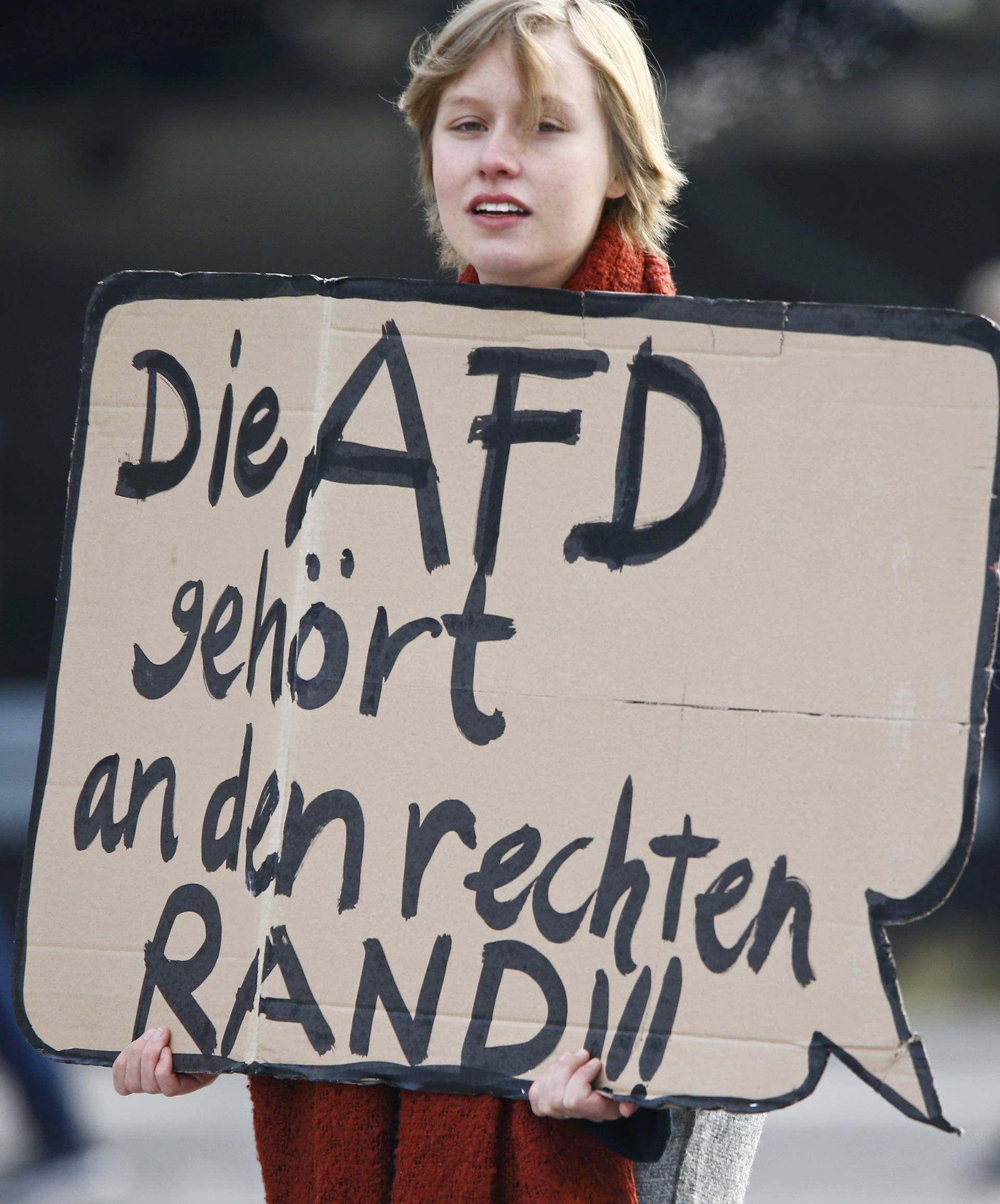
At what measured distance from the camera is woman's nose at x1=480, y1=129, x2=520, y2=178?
112 cm

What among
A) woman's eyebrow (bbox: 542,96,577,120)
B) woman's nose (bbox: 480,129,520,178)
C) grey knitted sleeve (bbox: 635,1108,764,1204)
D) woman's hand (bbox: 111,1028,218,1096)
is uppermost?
woman's eyebrow (bbox: 542,96,577,120)

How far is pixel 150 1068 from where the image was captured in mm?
1103

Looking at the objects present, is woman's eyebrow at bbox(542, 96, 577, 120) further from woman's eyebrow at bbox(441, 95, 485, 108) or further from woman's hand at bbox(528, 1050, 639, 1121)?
woman's hand at bbox(528, 1050, 639, 1121)

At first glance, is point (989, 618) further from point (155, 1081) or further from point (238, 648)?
point (155, 1081)

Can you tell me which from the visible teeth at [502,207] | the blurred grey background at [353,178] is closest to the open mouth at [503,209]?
the visible teeth at [502,207]

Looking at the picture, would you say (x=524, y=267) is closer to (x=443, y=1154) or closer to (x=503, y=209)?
(x=503, y=209)

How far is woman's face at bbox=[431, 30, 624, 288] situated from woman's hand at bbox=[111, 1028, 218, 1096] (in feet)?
2.15

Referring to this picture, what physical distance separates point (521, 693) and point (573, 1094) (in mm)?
290

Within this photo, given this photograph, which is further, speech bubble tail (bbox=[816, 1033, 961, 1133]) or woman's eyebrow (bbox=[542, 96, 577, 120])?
woman's eyebrow (bbox=[542, 96, 577, 120])

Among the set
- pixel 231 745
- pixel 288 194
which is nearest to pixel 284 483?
pixel 231 745

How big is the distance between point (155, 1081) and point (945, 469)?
0.76 metres

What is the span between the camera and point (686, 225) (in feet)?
11.5

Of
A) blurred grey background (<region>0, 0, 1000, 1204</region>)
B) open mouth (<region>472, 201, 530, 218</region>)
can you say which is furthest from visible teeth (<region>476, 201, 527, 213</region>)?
blurred grey background (<region>0, 0, 1000, 1204</region>)

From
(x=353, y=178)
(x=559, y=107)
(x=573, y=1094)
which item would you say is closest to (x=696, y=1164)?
(x=573, y=1094)
